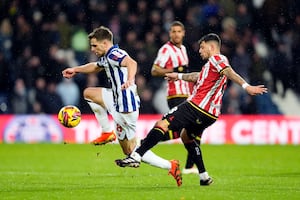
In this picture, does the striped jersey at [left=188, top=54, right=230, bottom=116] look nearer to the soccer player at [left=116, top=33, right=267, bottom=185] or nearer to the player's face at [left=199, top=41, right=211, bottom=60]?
the soccer player at [left=116, top=33, right=267, bottom=185]

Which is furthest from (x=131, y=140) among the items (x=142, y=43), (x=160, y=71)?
(x=142, y=43)

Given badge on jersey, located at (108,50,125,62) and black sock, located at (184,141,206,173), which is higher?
badge on jersey, located at (108,50,125,62)

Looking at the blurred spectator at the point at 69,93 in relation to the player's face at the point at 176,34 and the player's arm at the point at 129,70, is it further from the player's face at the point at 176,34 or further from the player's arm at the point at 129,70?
the player's arm at the point at 129,70

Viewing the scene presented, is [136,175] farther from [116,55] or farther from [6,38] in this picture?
[6,38]

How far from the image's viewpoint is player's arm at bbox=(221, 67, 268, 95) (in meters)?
9.53

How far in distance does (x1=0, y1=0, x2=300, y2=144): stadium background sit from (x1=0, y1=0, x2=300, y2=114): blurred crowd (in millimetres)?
25

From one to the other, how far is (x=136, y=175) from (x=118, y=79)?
2.28m

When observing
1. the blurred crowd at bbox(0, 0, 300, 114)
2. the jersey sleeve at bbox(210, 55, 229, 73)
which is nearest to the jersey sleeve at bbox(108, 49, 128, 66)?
the jersey sleeve at bbox(210, 55, 229, 73)

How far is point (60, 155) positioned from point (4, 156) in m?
1.13

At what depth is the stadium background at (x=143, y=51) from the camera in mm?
20172

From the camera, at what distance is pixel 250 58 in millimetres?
20484

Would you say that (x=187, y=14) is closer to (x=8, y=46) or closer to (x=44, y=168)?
(x=8, y=46)

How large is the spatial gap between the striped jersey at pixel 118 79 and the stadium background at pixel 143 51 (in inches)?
363

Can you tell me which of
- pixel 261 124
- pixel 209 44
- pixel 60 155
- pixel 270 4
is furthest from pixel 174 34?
pixel 270 4
